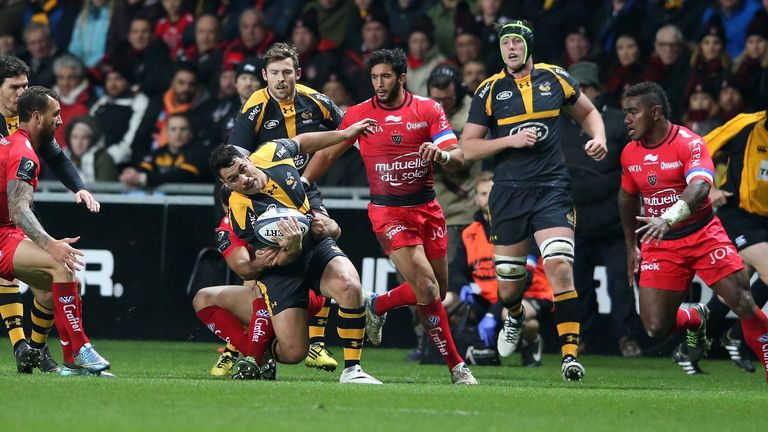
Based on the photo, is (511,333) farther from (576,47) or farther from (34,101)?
(576,47)

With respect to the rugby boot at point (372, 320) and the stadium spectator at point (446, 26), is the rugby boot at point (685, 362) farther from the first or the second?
the stadium spectator at point (446, 26)

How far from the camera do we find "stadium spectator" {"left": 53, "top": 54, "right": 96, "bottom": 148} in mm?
18172

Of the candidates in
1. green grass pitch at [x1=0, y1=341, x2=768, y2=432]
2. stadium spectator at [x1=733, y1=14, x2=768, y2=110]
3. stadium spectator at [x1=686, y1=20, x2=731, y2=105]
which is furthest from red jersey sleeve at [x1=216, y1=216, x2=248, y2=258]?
stadium spectator at [x1=733, y1=14, x2=768, y2=110]

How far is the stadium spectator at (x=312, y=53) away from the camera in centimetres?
1694

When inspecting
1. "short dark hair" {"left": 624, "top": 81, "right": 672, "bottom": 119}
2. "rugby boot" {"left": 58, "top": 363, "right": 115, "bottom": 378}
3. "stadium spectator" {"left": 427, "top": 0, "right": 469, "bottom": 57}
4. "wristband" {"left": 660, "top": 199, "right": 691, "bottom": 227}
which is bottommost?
"rugby boot" {"left": 58, "top": 363, "right": 115, "bottom": 378}

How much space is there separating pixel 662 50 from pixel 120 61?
700 centimetres

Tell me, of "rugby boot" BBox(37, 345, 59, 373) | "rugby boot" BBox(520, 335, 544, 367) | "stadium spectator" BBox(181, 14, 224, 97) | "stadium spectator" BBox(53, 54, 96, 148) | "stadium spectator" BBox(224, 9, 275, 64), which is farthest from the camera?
"stadium spectator" BBox(53, 54, 96, 148)

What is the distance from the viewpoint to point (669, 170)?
443 inches

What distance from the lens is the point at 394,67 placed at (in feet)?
36.3

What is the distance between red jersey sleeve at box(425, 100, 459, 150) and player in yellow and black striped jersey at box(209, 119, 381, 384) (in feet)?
2.05

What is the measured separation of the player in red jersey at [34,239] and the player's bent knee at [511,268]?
3303mm

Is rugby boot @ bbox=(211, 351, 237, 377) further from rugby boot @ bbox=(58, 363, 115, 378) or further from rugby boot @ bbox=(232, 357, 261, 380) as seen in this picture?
rugby boot @ bbox=(58, 363, 115, 378)

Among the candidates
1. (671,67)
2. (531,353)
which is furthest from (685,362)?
(671,67)

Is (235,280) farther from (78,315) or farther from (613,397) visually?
(613,397)
